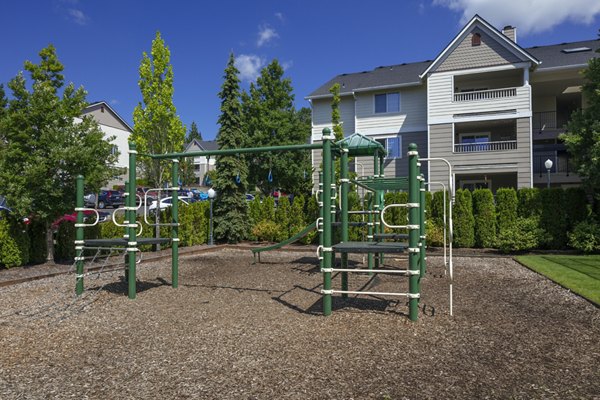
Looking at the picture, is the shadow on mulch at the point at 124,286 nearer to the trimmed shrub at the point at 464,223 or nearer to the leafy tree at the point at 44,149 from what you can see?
the leafy tree at the point at 44,149

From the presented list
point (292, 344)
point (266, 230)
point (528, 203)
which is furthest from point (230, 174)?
point (292, 344)

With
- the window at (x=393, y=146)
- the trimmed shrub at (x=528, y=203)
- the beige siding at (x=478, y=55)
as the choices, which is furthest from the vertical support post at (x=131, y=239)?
the window at (x=393, y=146)

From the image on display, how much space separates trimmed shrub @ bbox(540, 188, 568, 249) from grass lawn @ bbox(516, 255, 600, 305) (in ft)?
6.51

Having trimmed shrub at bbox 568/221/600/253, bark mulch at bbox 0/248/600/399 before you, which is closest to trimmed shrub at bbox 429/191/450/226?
trimmed shrub at bbox 568/221/600/253

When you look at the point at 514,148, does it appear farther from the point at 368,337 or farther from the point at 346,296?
the point at 368,337

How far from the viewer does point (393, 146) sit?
24.9m

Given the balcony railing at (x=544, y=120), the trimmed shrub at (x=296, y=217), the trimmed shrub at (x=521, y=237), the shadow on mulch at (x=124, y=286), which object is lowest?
the shadow on mulch at (x=124, y=286)

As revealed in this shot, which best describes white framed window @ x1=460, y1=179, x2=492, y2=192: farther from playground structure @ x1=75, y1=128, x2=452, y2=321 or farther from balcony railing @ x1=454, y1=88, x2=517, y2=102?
playground structure @ x1=75, y1=128, x2=452, y2=321

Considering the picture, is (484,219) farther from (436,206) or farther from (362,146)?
(362,146)

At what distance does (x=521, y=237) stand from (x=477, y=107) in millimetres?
10555

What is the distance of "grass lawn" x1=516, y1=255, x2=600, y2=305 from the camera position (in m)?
7.16

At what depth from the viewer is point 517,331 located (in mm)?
4957

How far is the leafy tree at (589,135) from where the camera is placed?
12414 mm

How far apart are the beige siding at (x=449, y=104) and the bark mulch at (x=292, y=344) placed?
1587cm
